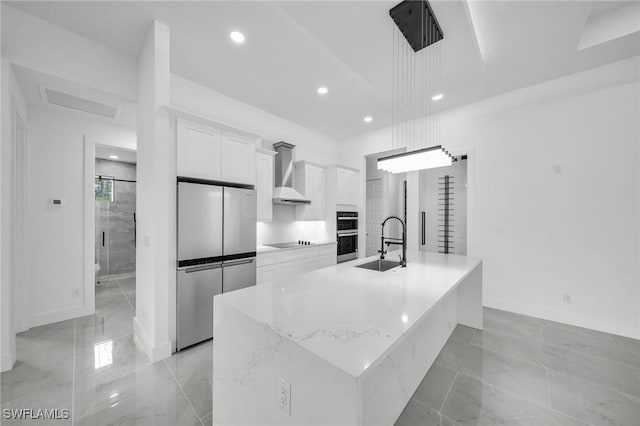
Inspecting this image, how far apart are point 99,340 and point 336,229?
140 inches

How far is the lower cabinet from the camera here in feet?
10.9

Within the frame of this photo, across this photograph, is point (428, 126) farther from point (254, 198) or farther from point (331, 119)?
point (254, 198)

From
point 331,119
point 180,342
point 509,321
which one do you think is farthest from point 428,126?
point 180,342

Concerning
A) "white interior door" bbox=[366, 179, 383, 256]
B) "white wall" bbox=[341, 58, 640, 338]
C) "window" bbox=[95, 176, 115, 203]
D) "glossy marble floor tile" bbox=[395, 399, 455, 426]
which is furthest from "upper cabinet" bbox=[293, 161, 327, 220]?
"window" bbox=[95, 176, 115, 203]

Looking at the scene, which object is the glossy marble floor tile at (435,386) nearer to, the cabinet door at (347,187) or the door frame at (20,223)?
the cabinet door at (347,187)

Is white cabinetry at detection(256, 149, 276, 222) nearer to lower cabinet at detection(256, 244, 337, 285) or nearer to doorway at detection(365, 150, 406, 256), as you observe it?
lower cabinet at detection(256, 244, 337, 285)

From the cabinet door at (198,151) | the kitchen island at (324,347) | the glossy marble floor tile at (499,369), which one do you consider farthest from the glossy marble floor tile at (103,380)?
the glossy marble floor tile at (499,369)

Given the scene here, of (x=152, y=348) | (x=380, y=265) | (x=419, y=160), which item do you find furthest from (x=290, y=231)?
(x=419, y=160)

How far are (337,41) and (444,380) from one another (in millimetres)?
3182

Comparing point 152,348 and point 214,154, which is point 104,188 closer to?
point 214,154

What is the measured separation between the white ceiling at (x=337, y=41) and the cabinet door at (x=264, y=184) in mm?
937

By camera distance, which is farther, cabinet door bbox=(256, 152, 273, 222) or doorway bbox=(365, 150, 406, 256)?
doorway bbox=(365, 150, 406, 256)

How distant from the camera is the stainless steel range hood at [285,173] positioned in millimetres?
4094

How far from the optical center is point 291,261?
3764mm
